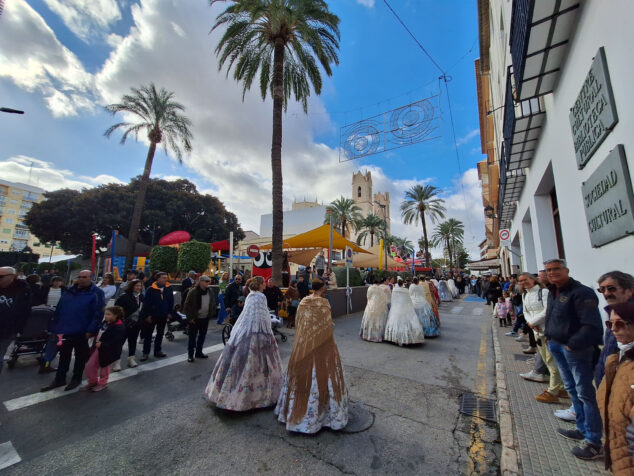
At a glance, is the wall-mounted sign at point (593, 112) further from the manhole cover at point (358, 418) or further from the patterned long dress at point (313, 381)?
the manhole cover at point (358, 418)

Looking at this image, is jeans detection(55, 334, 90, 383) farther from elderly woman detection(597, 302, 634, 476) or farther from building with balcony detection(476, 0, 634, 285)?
building with balcony detection(476, 0, 634, 285)

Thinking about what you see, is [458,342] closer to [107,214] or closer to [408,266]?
[408,266]

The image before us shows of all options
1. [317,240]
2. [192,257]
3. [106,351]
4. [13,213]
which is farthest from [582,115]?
[13,213]

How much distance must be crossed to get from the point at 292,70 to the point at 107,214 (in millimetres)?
29705

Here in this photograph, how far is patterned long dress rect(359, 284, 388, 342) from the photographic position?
7613 millimetres

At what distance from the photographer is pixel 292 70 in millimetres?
13164

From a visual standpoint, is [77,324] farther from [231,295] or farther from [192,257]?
[192,257]

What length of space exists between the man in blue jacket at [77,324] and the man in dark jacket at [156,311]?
46.3 inches

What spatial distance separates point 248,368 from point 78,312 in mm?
3024

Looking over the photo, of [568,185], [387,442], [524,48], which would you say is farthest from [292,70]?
[387,442]

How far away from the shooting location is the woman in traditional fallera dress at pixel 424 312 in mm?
8250

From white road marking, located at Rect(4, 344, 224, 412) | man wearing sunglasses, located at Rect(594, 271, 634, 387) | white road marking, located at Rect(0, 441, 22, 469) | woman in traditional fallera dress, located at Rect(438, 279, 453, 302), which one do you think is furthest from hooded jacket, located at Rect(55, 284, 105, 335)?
woman in traditional fallera dress, located at Rect(438, 279, 453, 302)

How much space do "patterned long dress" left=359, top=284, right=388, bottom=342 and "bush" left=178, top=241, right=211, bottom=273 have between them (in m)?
14.6

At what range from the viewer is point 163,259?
837 inches
